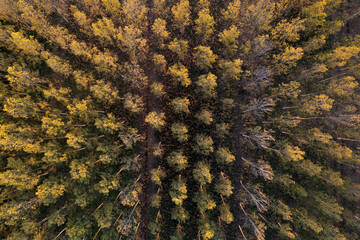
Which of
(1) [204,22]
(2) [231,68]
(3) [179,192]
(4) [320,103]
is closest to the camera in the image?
(4) [320,103]

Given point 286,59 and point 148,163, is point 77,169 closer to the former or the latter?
point 148,163

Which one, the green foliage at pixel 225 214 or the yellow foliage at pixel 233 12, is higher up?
the yellow foliage at pixel 233 12

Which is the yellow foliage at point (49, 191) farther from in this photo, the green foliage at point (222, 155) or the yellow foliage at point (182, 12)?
the yellow foliage at point (182, 12)

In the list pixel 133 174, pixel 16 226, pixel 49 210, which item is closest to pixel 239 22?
pixel 133 174

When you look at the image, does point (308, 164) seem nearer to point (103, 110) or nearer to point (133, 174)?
point (133, 174)

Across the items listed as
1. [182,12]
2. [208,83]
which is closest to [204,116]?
[208,83]

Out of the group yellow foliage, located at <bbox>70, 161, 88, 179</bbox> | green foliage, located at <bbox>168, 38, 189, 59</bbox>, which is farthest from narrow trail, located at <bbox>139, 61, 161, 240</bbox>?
yellow foliage, located at <bbox>70, 161, 88, 179</bbox>

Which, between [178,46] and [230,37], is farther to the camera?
[230,37]

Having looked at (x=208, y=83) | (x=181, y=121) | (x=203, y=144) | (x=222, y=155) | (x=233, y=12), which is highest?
(x=233, y=12)

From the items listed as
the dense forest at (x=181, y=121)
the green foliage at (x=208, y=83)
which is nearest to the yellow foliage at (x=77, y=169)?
the dense forest at (x=181, y=121)
